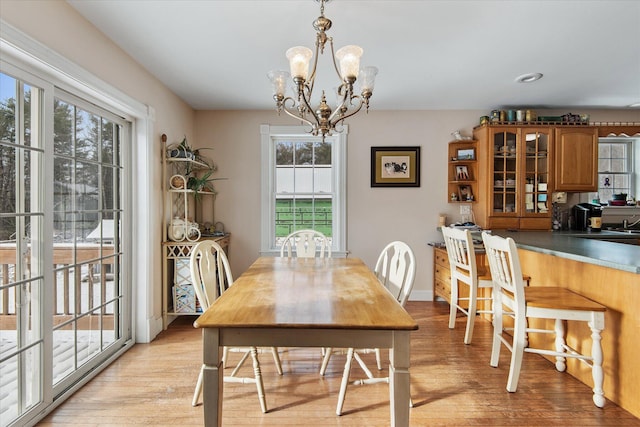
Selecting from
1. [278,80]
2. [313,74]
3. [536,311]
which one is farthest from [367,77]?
[536,311]

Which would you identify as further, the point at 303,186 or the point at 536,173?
the point at 303,186

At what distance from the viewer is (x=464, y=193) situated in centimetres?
387

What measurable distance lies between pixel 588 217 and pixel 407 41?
10.3 ft

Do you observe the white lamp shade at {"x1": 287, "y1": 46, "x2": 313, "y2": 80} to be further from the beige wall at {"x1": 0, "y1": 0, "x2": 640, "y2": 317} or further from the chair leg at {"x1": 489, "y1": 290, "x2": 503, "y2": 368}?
the beige wall at {"x1": 0, "y1": 0, "x2": 640, "y2": 317}

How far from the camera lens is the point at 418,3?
6.10 ft

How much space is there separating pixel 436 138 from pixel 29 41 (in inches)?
145

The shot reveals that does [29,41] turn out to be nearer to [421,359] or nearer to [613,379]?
[421,359]

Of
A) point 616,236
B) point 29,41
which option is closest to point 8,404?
point 29,41

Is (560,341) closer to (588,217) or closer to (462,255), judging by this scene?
(462,255)

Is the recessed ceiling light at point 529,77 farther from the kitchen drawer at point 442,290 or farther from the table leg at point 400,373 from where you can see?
the table leg at point 400,373

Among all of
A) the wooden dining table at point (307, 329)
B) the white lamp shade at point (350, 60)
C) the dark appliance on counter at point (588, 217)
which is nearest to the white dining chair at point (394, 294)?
the wooden dining table at point (307, 329)

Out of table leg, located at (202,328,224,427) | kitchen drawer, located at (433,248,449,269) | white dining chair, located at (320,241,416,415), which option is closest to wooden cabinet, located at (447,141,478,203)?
kitchen drawer, located at (433,248,449,269)

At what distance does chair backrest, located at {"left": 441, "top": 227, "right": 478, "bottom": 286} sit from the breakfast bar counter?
406 millimetres

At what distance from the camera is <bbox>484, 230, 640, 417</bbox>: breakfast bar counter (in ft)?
5.82
